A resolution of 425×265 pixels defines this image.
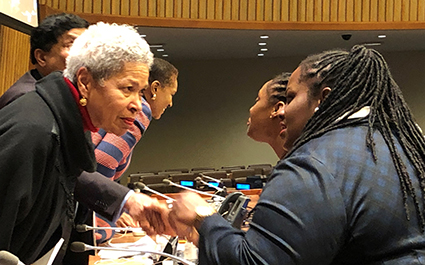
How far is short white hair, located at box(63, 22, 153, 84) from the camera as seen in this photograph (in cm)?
155

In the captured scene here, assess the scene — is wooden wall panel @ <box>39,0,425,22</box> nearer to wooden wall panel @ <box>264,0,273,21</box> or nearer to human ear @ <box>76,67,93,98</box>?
wooden wall panel @ <box>264,0,273,21</box>

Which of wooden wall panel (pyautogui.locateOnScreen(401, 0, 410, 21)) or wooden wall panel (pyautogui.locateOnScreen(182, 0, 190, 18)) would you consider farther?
wooden wall panel (pyautogui.locateOnScreen(401, 0, 410, 21))

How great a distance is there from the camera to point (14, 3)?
4945mm

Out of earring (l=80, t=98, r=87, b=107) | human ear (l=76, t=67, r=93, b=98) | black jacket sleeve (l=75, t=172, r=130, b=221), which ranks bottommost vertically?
black jacket sleeve (l=75, t=172, r=130, b=221)

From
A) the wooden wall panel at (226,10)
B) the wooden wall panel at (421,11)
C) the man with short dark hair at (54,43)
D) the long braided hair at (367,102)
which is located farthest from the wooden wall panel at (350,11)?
the long braided hair at (367,102)

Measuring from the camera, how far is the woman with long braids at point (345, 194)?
3.25ft

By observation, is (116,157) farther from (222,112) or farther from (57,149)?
(222,112)

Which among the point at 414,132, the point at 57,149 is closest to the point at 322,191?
the point at 414,132

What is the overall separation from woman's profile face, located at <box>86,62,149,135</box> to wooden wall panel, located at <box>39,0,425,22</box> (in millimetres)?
5779

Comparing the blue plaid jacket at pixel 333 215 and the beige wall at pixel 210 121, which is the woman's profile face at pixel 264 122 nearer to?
the blue plaid jacket at pixel 333 215

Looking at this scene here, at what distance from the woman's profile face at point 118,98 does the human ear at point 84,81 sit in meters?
0.01

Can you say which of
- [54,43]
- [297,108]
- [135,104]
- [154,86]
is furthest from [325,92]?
[154,86]

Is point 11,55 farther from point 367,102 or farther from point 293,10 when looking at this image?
point 367,102

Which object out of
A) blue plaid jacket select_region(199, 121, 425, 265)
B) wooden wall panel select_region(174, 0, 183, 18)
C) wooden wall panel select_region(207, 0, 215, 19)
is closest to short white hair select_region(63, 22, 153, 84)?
blue plaid jacket select_region(199, 121, 425, 265)
